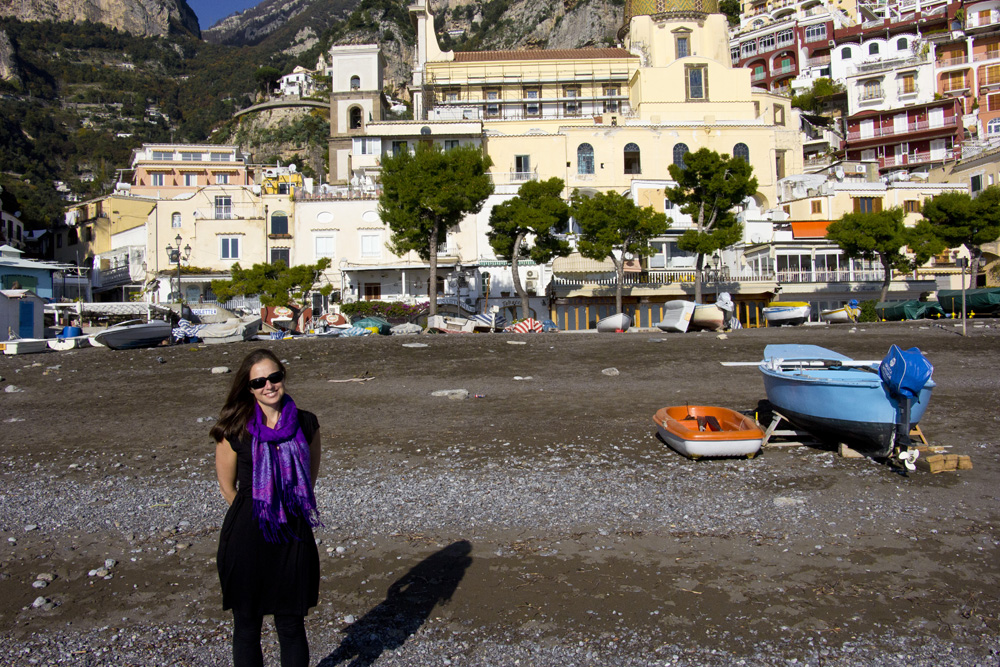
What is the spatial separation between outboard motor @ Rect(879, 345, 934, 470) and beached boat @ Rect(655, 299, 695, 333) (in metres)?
16.7

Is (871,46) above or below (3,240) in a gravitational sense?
above

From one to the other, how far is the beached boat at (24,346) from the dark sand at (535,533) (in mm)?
9397

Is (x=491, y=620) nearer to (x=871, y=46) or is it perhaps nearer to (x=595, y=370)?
(x=595, y=370)

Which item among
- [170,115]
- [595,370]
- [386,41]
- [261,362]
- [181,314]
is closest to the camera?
[261,362]

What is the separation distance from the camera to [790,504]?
771cm

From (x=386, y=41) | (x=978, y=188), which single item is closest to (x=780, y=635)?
(x=978, y=188)

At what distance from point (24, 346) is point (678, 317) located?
70.2 feet

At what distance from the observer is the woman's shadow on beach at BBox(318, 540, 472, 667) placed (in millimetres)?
A: 4914

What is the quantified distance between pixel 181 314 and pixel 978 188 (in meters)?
49.5

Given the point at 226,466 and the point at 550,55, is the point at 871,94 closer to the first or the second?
the point at 550,55

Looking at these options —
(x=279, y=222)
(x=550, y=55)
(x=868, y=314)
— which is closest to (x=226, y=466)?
(x=868, y=314)

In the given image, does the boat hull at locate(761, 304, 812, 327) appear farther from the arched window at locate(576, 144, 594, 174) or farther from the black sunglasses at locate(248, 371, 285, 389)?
the black sunglasses at locate(248, 371, 285, 389)

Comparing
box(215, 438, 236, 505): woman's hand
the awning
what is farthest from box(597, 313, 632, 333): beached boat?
box(215, 438, 236, 505): woman's hand

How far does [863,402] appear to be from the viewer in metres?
8.99
